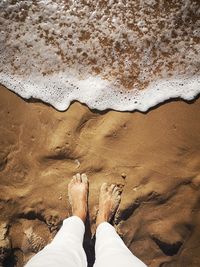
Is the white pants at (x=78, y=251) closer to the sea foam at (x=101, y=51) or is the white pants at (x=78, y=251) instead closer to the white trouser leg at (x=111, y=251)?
the white trouser leg at (x=111, y=251)

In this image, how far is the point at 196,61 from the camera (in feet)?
8.30

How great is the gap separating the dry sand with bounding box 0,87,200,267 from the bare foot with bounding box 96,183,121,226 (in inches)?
2.1

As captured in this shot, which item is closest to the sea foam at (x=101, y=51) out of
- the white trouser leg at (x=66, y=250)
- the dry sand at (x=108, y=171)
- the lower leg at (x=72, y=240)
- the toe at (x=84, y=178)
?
the dry sand at (x=108, y=171)

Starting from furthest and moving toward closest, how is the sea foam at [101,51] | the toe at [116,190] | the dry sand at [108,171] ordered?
the sea foam at [101,51], the toe at [116,190], the dry sand at [108,171]

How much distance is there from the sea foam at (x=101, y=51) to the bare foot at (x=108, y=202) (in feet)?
2.31

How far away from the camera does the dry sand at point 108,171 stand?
7.65 feet

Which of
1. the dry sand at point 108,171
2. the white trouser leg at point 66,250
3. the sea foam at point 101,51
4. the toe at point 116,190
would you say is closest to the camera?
the white trouser leg at point 66,250

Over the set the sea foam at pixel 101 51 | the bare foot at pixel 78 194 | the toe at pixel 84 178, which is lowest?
the bare foot at pixel 78 194

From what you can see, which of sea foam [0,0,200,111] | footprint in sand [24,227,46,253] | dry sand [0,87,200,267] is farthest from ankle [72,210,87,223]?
sea foam [0,0,200,111]

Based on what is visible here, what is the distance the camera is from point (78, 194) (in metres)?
2.40

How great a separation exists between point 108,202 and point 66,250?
24.2 inches

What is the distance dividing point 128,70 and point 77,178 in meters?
1.08

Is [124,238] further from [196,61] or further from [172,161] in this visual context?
[196,61]

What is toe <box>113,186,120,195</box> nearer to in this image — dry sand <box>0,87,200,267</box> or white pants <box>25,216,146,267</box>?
dry sand <box>0,87,200,267</box>
